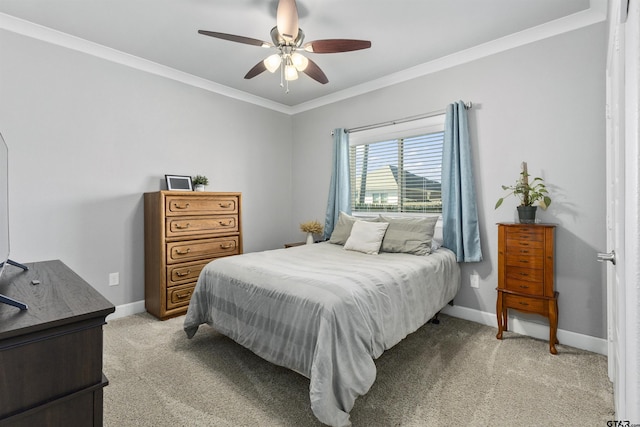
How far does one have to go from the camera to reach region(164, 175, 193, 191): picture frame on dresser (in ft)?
11.1

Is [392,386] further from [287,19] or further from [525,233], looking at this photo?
[287,19]

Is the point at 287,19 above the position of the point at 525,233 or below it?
above

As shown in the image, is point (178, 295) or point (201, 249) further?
point (201, 249)

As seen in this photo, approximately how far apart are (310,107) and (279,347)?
11.8 ft

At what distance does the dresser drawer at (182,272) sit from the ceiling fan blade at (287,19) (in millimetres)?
2356

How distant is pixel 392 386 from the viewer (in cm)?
196

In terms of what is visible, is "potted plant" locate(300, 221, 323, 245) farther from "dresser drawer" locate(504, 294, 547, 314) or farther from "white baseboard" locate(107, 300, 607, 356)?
"dresser drawer" locate(504, 294, 547, 314)

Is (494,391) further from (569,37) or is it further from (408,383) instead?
(569,37)

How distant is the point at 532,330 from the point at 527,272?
603 millimetres

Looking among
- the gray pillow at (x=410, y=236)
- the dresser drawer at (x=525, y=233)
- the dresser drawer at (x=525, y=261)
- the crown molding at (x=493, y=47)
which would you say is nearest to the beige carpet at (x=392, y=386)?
the dresser drawer at (x=525, y=261)

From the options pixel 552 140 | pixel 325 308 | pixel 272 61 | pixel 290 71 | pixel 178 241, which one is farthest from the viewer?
pixel 178 241

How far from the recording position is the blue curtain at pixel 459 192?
2943 millimetres

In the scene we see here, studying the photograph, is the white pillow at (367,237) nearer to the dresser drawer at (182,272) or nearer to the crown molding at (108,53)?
the dresser drawer at (182,272)

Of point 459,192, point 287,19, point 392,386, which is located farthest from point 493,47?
point 392,386
